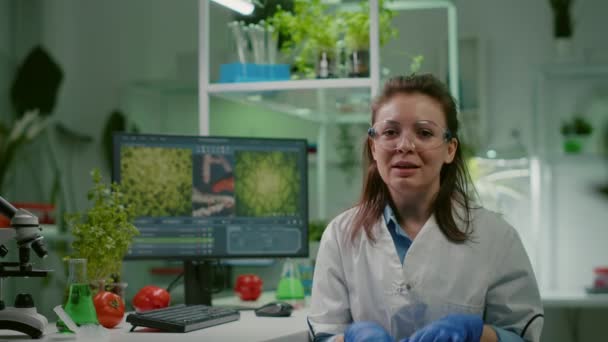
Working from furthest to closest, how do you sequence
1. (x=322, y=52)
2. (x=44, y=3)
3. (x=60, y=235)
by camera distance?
(x=44, y=3)
(x=60, y=235)
(x=322, y=52)

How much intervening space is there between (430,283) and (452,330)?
0.61 ft

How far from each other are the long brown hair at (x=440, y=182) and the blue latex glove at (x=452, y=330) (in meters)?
0.23

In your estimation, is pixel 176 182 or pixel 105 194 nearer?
pixel 105 194

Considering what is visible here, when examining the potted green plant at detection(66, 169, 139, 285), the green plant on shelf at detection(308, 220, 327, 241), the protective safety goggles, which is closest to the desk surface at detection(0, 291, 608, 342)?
the potted green plant at detection(66, 169, 139, 285)

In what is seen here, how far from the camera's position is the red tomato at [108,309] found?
7.11ft

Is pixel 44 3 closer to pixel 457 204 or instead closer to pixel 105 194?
pixel 105 194

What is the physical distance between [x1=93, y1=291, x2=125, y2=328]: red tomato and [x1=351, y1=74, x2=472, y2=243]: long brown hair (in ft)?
2.14

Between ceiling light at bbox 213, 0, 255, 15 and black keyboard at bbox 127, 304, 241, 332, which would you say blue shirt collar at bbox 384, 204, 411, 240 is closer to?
black keyboard at bbox 127, 304, 241, 332

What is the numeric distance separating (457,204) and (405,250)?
Answer: 171mm

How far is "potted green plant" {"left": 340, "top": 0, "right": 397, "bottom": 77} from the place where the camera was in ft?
9.86

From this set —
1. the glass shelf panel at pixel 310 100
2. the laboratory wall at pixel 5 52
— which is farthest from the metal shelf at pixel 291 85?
the laboratory wall at pixel 5 52


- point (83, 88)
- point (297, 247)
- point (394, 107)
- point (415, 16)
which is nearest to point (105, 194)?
point (297, 247)

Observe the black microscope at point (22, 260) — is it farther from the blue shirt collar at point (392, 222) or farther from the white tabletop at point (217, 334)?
the blue shirt collar at point (392, 222)

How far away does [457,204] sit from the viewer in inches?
79.4
